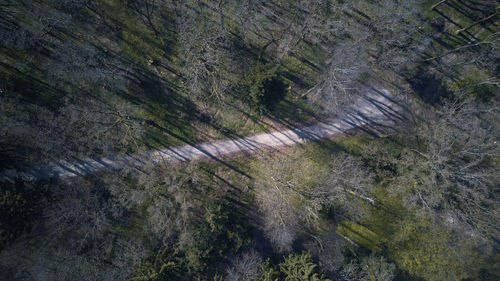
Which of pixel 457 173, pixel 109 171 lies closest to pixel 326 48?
pixel 457 173

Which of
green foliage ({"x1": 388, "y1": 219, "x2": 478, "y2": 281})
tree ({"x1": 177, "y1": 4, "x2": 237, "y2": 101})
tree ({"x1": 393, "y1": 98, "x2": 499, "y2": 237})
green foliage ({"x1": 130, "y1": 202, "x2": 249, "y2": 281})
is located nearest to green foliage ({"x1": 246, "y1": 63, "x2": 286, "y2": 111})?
tree ({"x1": 177, "y1": 4, "x2": 237, "y2": 101})

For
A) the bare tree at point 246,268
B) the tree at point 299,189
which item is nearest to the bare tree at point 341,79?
the tree at point 299,189

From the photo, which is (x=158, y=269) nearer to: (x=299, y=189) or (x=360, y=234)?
(x=299, y=189)

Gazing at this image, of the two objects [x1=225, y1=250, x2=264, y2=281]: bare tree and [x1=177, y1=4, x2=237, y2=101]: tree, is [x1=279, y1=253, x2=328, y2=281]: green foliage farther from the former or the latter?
[x1=177, y1=4, x2=237, y2=101]: tree

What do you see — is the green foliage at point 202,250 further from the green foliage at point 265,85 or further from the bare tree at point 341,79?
the bare tree at point 341,79

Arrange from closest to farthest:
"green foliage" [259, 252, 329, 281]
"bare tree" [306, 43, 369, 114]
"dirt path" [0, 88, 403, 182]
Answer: "green foliage" [259, 252, 329, 281]
"bare tree" [306, 43, 369, 114]
"dirt path" [0, 88, 403, 182]

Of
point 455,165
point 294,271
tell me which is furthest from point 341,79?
point 294,271
